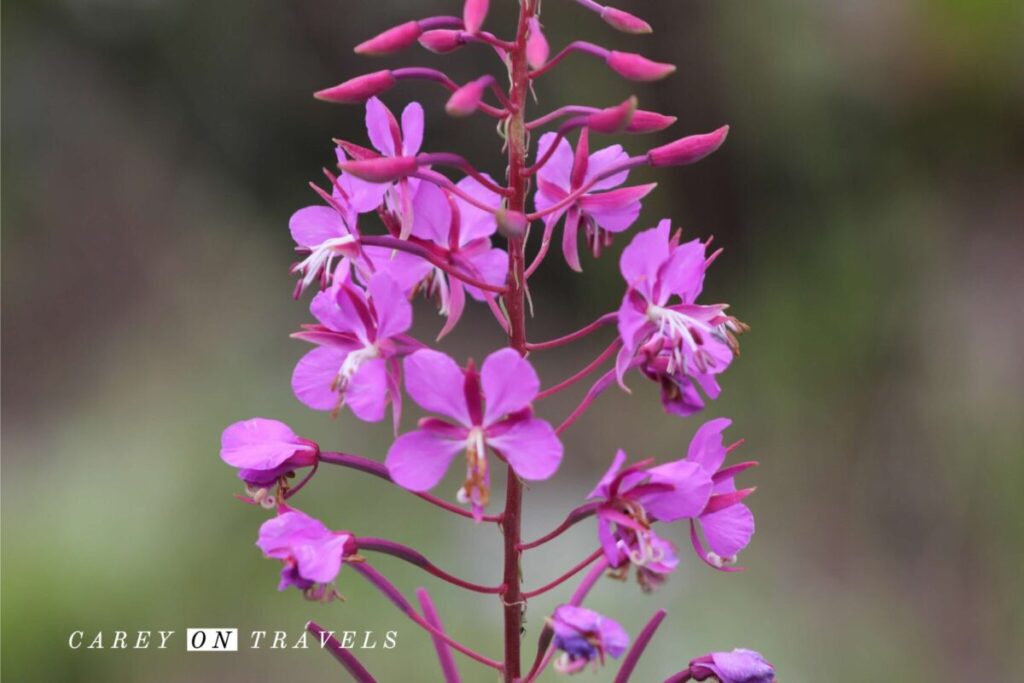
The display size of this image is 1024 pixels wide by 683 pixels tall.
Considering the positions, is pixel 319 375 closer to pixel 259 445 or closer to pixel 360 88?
pixel 259 445

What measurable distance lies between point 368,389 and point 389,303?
13 cm

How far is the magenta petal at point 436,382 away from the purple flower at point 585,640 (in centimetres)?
31

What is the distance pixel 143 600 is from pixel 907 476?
381 centimetres

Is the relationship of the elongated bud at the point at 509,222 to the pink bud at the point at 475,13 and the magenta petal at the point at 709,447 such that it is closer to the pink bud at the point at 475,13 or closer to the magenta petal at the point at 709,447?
the pink bud at the point at 475,13

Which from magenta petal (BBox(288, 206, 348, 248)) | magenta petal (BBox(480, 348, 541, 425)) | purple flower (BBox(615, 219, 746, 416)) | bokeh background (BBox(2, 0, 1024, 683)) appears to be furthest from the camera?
bokeh background (BBox(2, 0, 1024, 683))

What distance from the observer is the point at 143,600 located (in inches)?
151

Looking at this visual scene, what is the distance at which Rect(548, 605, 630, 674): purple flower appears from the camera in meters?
1.23

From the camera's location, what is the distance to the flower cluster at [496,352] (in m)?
1.27

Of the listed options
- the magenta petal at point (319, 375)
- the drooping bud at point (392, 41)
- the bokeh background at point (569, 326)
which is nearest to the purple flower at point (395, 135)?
the drooping bud at point (392, 41)

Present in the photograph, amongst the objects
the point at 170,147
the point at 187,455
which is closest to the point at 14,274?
the point at 170,147

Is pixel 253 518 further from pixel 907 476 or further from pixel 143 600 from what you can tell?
pixel 907 476

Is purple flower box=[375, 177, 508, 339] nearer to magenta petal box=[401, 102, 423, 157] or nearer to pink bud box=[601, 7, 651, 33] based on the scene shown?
magenta petal box=[401, 102, 423, 157]

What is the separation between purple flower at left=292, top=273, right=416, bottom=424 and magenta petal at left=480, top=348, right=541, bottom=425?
→ 0.14 metres

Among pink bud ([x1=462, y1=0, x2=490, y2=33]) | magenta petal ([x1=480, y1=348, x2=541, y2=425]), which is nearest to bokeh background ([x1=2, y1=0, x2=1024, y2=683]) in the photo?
magenta petal ([x1=480, y1=348, x2=541, y2=425])
